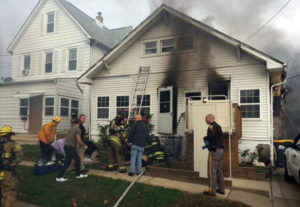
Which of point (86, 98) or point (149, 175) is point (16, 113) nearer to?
point (86, 98)

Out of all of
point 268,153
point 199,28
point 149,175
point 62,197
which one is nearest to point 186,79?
point 199,28

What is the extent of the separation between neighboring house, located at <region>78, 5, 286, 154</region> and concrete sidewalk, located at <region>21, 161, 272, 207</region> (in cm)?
362

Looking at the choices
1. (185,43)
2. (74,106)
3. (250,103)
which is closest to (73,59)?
(74,106)

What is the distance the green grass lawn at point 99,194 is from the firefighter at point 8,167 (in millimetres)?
466

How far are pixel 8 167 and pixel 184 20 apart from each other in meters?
9.14

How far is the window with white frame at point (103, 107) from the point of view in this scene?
13.0 metres

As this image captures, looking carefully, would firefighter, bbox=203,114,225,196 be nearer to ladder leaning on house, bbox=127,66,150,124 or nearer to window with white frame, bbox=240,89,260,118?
window with white frame, bbox=240,89,260,118

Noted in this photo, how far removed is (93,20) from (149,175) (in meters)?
17.9

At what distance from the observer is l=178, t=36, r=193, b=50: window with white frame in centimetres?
1124

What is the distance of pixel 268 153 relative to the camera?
916cm

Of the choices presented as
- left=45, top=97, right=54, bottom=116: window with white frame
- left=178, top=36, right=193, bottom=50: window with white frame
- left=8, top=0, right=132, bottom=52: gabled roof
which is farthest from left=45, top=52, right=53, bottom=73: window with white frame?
left=178, top=36, right=193, bottom=50: window with white frame

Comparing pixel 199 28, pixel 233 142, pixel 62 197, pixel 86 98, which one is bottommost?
pixel 62 197

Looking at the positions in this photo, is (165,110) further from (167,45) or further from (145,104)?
(167,45)

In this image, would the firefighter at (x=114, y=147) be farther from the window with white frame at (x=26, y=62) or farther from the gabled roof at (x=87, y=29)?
the window with white frame at (x=26, y=62)
